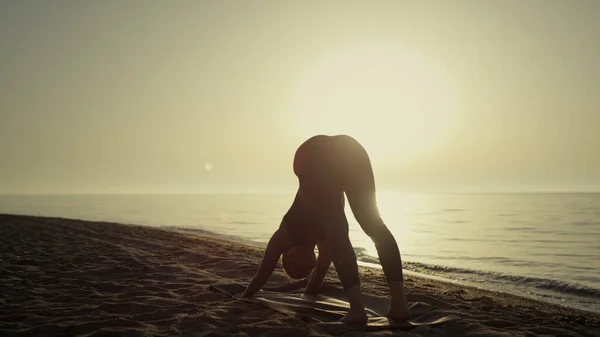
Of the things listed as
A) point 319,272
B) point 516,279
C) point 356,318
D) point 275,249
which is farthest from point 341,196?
point 516,279

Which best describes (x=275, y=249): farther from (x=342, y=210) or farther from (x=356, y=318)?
(x=356, y=318)

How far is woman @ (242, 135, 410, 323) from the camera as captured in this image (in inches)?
169

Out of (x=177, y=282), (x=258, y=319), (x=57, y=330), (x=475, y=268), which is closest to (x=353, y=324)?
(x=258, y=319)

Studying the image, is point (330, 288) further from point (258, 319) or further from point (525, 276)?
point (525, 276)

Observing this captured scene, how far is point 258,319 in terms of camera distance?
4539 mm

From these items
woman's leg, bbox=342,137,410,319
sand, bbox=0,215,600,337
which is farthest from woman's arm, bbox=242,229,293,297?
woman's leg, bbox=342,137,410,319

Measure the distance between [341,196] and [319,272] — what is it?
144 cm

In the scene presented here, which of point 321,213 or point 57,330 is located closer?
point 57,330

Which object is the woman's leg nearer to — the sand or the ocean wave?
the sand

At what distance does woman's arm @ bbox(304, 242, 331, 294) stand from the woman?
444 millimetres

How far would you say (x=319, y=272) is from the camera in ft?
18.6

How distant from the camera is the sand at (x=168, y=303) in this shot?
4.20m

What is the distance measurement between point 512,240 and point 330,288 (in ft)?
54.8

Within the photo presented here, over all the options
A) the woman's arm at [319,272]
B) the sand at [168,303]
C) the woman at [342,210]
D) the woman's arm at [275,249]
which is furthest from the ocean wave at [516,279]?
the woman's arm at [275,249]
